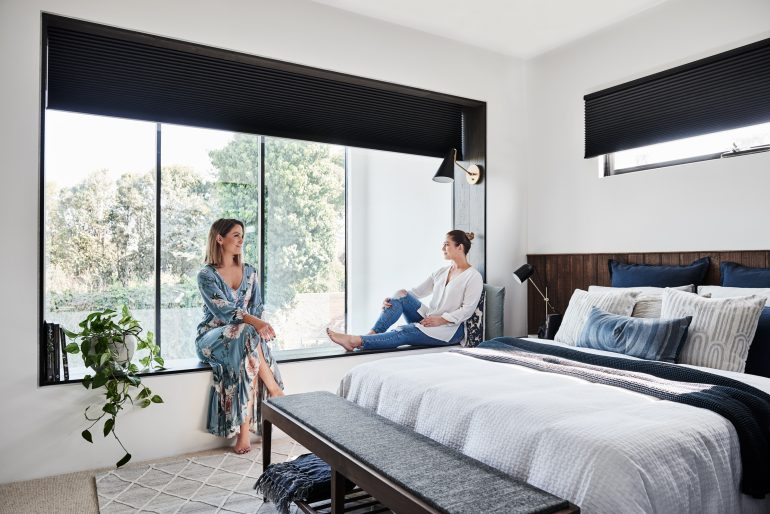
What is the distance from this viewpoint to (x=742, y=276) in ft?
10.3

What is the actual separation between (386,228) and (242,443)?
3.04 m

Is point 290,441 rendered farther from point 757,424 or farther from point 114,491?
point 757,424

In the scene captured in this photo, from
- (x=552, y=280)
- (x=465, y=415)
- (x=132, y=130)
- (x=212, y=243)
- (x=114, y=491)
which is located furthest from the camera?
(x=552, y=280)

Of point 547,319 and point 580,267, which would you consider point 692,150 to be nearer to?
point 580,267

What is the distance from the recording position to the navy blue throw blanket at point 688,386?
72.0 inches

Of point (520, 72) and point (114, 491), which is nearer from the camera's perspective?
point (114, 491)

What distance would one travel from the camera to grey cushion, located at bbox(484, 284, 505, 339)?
452 cm

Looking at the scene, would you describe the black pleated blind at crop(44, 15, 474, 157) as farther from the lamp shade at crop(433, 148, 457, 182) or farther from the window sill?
the window sill

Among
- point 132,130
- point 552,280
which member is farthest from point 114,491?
point 552,280

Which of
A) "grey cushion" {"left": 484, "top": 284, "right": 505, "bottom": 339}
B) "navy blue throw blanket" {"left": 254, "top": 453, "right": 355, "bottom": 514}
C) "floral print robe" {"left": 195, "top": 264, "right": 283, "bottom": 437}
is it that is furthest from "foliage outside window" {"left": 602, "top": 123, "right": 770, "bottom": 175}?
"navy blue throw blanket" {"left": 254, "top": 453, "right": 355, "bottom": 514}

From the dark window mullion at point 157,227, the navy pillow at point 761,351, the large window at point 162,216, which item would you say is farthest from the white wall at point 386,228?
the navy pillow at point 761,351

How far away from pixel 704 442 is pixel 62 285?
374 cm

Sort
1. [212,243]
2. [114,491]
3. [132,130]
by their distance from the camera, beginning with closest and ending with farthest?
1. [114,491]
2. [212,243]
3. [132,130]

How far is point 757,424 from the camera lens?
191cm
